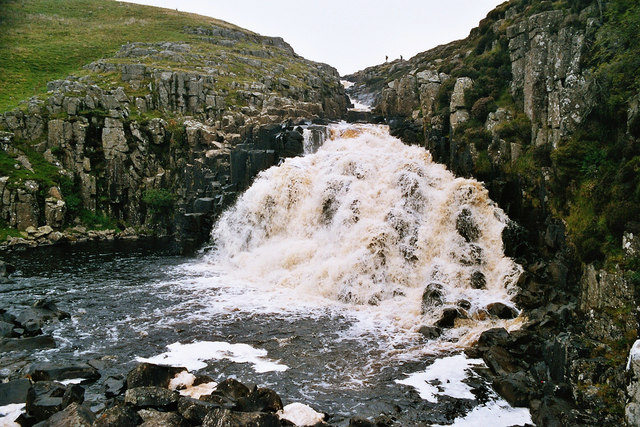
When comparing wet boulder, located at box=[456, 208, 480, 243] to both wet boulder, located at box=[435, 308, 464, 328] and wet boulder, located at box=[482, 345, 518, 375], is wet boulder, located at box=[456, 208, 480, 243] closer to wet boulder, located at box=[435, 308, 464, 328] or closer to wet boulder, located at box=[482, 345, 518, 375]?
wet boulder, located at box=[435, 308, 464, 328]

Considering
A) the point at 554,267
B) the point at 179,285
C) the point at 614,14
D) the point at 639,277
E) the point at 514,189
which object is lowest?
the point at 179,285

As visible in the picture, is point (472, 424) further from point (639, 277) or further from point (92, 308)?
point (92, 308)

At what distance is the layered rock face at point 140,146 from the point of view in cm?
4916

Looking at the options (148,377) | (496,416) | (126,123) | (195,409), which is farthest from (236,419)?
(126,123)

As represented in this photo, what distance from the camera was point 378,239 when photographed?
30.5m

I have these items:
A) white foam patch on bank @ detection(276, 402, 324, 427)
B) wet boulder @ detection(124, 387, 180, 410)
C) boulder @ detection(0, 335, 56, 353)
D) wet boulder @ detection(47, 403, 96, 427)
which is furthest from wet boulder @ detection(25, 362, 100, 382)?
white foam patch on bank @ detection(276, 402, 324, 427)

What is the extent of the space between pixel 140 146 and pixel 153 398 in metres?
50.3

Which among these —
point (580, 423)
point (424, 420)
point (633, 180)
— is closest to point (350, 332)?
point (424, 420)

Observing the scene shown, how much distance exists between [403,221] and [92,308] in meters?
22.3

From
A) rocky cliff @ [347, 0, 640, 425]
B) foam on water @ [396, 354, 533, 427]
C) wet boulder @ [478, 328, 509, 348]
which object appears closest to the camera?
foam on water @ [396, 354, 533, 427]

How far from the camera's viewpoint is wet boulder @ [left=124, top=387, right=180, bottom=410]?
14.2 metres

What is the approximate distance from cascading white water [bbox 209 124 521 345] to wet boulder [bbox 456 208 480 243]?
0.07m

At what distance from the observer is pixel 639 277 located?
1617 cm

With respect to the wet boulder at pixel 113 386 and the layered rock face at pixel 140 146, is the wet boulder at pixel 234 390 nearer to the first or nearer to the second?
the wet boulder at pixel 113 386
